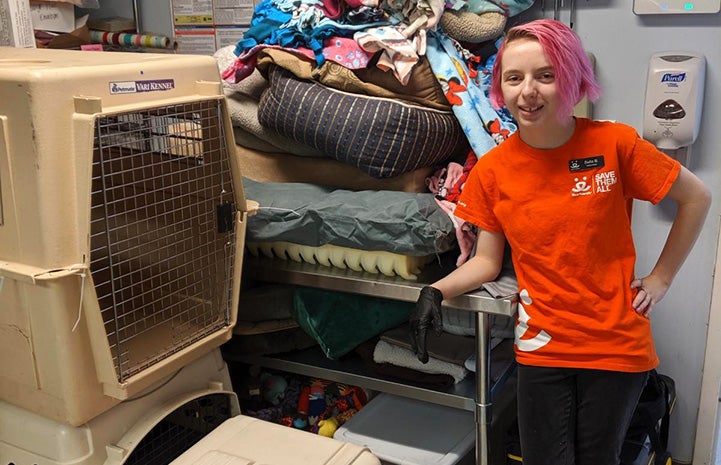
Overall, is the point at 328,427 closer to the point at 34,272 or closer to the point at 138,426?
the point at 138,426

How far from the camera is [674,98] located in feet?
5.67

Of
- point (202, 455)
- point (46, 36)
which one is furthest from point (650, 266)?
point (46, 36)

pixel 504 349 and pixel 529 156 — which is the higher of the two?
pixel 529 156

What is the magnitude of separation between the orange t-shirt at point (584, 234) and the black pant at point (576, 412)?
0.04 m

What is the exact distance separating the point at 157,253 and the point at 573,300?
0.85m

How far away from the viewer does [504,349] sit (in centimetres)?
188

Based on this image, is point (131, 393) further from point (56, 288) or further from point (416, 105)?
point (416, 105)

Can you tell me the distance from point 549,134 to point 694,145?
0.59 meters

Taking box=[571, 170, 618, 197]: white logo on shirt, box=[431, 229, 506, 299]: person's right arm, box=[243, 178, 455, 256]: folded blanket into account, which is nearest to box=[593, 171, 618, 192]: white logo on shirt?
box=[571, 170, 618, 197]: white logo on shirt

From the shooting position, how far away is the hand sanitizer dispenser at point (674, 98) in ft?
5.61

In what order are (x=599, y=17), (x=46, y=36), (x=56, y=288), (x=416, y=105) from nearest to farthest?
(x=56, y=288) → (x=416, y=105) → (x=599, y=17) → (x=46, y=36)

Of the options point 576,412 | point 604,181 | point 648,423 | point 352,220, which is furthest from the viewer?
point 648,423

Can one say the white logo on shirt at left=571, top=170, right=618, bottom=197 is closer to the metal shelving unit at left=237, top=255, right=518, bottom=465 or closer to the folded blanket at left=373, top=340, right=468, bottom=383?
the metal shelving unit at left=237, top=255, right=518, bottom=465

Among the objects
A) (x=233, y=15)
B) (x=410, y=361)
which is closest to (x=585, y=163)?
(x=410, y=361)
